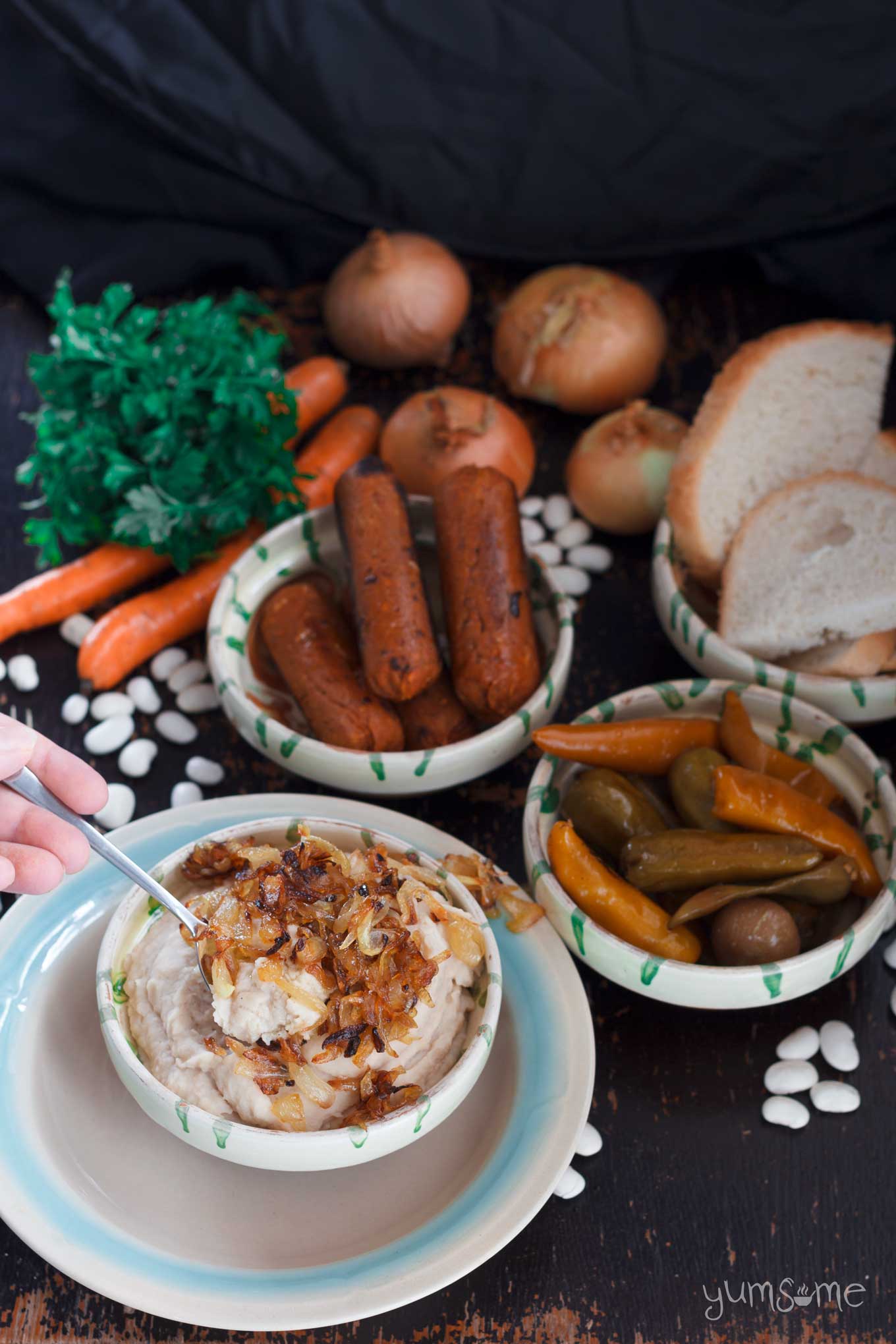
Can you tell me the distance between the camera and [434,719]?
5.80ft

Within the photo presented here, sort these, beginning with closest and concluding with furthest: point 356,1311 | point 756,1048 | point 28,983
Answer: point 356,1311 < point 28,983 < point 756,1048

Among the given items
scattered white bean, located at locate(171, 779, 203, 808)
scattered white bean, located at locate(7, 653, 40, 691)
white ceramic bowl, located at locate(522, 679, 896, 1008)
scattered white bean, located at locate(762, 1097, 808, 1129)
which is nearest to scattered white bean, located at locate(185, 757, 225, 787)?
scattered white bean, located at locate(171, 779, 203, 808)

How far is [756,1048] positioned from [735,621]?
65 centimetres

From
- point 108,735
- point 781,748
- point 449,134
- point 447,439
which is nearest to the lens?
point 781,748

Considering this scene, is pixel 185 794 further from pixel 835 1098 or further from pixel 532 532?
pixel 835 1098

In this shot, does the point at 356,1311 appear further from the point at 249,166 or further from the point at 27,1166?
the point at 249,166

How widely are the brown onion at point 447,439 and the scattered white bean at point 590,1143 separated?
1.17 m

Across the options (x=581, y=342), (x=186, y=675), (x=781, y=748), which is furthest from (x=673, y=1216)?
(x=581, y=342)

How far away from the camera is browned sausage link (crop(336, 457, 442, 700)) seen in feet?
5.65

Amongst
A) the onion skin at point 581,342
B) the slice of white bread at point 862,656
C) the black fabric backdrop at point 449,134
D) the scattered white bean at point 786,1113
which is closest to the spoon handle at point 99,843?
the scattered white bean at point 786,1113

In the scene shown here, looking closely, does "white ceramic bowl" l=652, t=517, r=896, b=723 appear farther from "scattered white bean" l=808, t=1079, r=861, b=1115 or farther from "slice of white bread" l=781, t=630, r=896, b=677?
"scattered white bean" l=808, t=1079, r=861, b=1115

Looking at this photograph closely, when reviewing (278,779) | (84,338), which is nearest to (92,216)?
(84,338)

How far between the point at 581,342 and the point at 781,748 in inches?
41.0

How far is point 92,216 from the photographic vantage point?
274 cm
